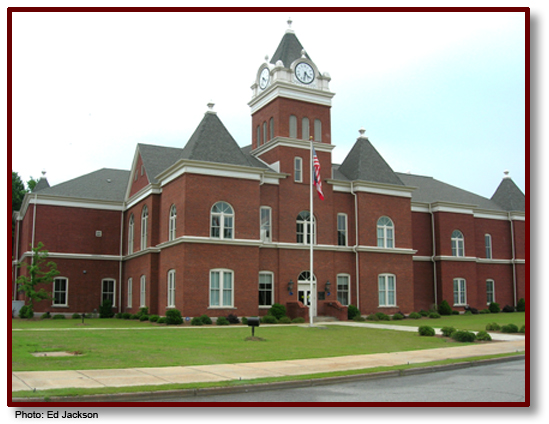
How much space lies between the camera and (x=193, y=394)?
11.5 m

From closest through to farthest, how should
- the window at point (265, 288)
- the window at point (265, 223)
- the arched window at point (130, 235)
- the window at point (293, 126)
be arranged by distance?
the window at point (265, 288) < the window at point (265, 223) < the window at point (293, 126) < the arched window at point (130, 235)

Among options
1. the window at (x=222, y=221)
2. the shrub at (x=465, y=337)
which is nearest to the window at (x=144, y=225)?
the window at (x=222, y=221)

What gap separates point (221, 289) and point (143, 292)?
834 cm

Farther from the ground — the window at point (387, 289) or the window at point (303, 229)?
the window at point (303, 229)

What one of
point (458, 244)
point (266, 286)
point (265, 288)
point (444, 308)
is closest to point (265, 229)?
point (266, 286)

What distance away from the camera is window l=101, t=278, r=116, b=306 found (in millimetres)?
45031

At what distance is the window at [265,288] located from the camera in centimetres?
3653

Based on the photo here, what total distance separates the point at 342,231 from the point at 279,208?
565cm

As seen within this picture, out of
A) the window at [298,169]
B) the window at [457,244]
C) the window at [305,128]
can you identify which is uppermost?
the window at [305,128]

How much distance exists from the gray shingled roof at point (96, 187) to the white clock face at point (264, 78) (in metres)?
15.4

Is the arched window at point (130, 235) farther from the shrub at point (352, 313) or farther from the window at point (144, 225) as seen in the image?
the shrub at point (352, 313)

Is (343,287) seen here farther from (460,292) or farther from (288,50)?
(288,50)

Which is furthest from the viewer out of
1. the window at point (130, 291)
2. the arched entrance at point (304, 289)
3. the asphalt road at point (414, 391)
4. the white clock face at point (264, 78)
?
the window at point (130, 291)

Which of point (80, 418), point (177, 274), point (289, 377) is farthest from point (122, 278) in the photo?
point (80, 418)
